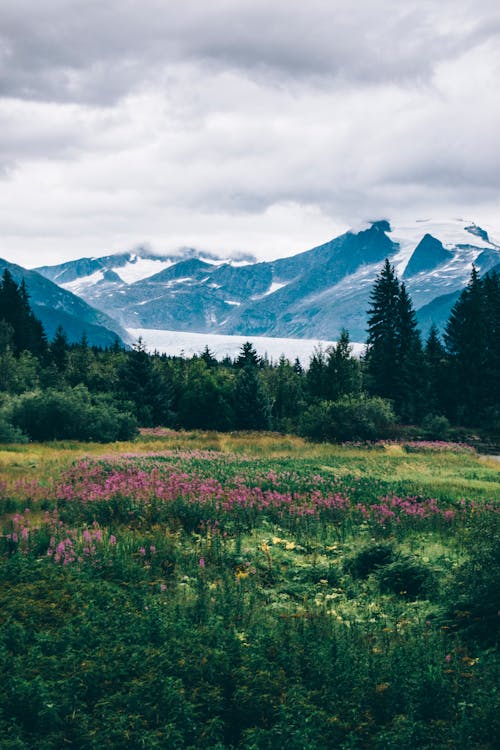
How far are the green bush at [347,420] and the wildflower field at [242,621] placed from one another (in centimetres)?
2265

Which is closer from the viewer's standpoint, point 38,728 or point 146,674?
point 38,728

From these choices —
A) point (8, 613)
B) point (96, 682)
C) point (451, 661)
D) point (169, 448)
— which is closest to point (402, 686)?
point (451, 661)

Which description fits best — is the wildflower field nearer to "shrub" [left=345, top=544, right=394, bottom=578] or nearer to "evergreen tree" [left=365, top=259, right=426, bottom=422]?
"shrub" [left=345, top=544, right=394, bottom=578]

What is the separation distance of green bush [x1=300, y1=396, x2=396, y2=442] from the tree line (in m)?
0.07

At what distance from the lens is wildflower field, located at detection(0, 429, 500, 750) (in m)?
5.27

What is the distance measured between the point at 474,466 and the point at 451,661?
24.2 metres

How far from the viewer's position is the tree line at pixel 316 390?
32812 mm

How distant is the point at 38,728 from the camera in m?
5.21

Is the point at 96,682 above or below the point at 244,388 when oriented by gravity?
below

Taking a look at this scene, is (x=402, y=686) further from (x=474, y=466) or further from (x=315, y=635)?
(x=474, y=466)

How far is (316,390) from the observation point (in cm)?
4544

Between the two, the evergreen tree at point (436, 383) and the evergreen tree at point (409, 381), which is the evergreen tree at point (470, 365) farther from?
the evergreen tree at point (409, 381)

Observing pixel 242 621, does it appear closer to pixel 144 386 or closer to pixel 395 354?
pixel 144 386

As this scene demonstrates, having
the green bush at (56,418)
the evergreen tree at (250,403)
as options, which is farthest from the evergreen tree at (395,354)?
the green bush at (56,418)
